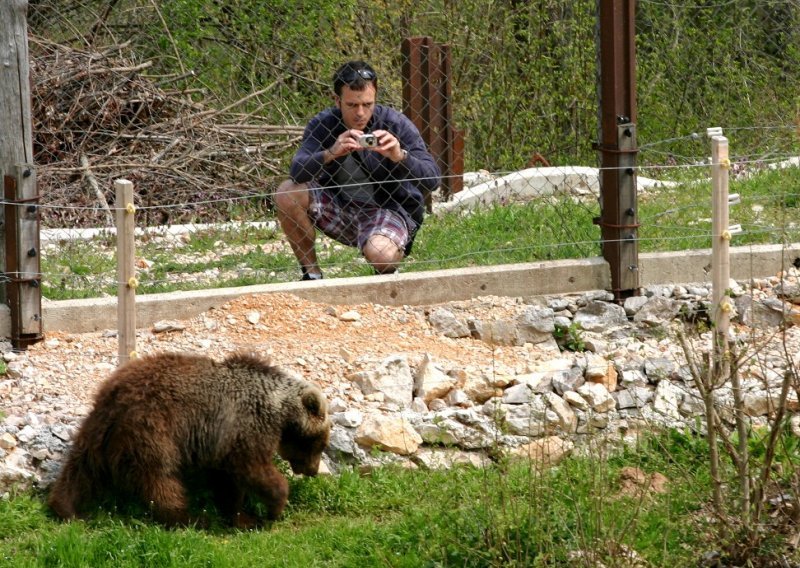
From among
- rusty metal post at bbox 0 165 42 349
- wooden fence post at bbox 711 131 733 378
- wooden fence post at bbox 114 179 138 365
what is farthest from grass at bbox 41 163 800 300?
wooden fence post at bbox 114 179 138 365

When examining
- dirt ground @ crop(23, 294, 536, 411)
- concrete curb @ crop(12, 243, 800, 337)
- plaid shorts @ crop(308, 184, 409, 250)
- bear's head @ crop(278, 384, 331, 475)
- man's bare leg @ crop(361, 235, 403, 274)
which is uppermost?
plaid shorts @ crop(308, 184, 409, 250)

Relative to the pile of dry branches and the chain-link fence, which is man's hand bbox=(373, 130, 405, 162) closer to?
the chain-link fence

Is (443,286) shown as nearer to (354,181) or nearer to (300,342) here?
(354,181)

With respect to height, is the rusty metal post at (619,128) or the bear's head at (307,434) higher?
the rusty metal post at (619,128)

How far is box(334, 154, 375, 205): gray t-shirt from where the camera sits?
870cm

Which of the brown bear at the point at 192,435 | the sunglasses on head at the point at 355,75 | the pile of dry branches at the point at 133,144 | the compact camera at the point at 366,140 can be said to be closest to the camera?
the brown bear at the point at 192,435

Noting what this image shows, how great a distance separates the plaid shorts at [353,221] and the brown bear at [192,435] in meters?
2.59

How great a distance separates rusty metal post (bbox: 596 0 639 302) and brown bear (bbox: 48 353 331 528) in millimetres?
2899

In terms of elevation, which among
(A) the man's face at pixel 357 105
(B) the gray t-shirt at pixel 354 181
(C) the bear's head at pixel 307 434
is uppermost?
(A) the man's face at pixel 357 105

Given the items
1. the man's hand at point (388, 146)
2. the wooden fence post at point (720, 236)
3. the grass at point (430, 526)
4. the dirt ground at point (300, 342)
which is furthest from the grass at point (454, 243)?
the grass at point (430, 526)

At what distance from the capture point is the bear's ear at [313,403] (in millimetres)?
6098

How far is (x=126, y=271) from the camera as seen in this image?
650 cm

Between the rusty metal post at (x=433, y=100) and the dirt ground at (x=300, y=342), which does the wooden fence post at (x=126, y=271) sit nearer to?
the dirt ground at (x=300, y=342)

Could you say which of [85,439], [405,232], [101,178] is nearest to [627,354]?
[405,232]
